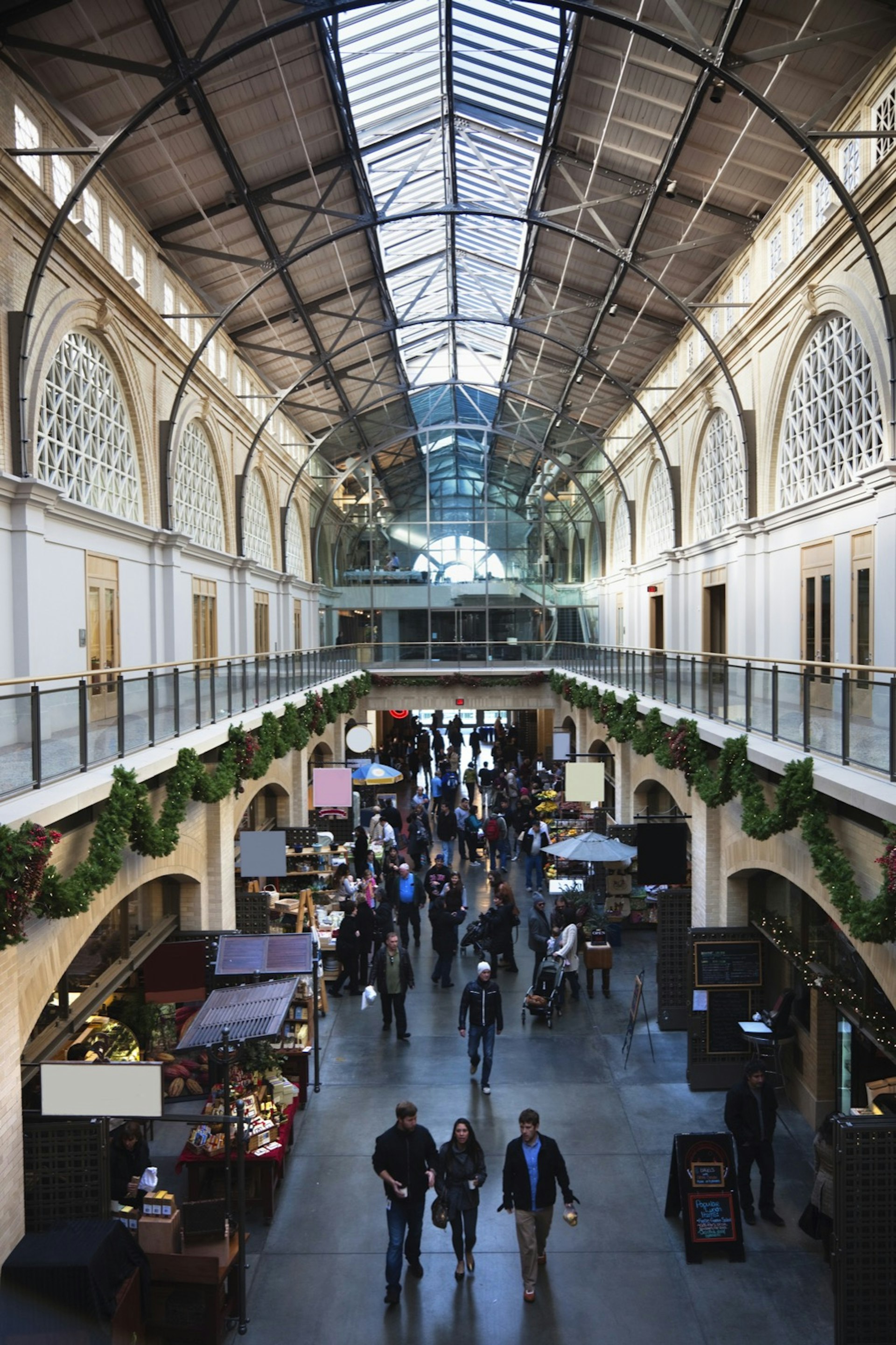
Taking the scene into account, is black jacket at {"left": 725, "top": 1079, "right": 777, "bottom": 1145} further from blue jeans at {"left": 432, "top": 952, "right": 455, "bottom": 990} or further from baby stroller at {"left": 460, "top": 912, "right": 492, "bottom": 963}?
baby stroller at {"left": 460, "top": 912, "right": 492, "bottom": 963}

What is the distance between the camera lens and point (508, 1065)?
13258mm

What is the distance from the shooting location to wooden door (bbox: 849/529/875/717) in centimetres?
1465

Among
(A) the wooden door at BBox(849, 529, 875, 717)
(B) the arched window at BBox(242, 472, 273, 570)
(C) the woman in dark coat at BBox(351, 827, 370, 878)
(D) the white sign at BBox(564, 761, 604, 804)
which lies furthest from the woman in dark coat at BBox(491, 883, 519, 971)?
(B) the arched window at BBox(242, 472, 273, 570)

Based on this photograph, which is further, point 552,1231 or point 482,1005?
point 482,1005

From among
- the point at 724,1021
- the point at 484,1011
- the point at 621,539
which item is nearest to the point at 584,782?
the point at 724,1021

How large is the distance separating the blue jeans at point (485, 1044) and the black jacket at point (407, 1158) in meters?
3.67

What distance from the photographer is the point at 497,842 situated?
937 inches

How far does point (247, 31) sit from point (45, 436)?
256 inches

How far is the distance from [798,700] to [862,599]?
20.2 feet

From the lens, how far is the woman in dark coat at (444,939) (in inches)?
630

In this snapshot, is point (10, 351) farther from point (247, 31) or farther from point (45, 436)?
point (247, 31)

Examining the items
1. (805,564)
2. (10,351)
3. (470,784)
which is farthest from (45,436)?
(470,784)

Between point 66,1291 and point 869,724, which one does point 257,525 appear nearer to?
point 869,724

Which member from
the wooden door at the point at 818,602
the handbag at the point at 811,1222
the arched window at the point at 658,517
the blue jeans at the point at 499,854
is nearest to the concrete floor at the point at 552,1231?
the handbag at the point at 811,1222
